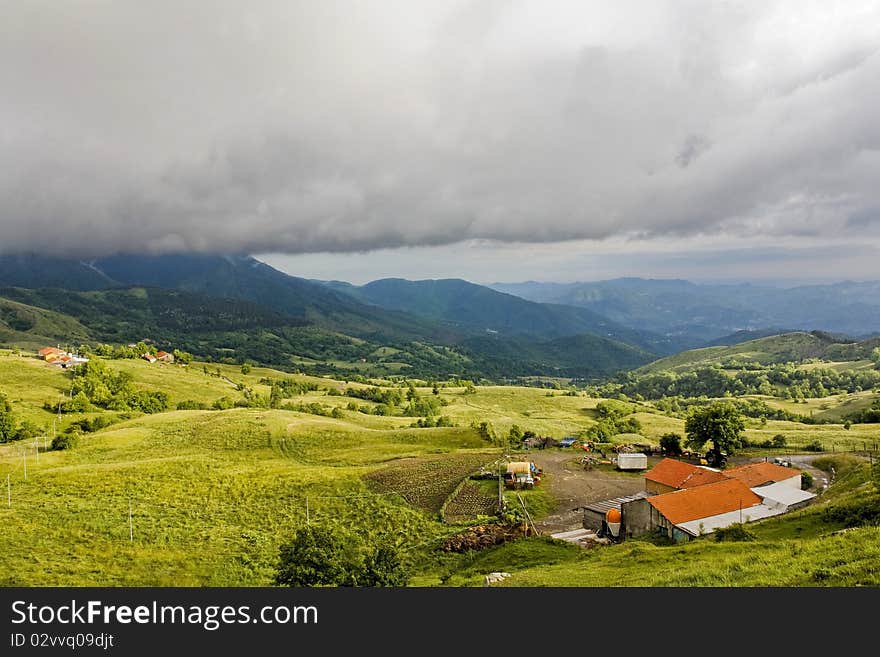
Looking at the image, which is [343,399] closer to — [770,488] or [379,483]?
[379,483]

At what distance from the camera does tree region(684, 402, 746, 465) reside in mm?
71625

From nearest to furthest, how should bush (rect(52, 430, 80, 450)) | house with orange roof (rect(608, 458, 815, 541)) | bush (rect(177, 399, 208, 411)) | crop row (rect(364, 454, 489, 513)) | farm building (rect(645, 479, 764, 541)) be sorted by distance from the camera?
farm building (rect(645, 479, 764, 541)), house with orange roof (rect(608, 458, 815, 541)), crop row (rect(364, 454, 489, 513)), bush (rect(52, 430, 80, 450)), bush (rect(177, 399, 208, 411))

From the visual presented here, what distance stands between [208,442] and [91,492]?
89.3 ft

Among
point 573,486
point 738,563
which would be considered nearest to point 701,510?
point 573,486

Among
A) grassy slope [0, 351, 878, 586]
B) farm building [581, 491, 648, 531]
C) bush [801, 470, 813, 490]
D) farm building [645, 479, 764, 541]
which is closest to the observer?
grassy slope [0, 351, 878, 586]

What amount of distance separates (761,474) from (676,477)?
30.3 feet

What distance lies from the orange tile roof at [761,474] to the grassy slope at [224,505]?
20859mm

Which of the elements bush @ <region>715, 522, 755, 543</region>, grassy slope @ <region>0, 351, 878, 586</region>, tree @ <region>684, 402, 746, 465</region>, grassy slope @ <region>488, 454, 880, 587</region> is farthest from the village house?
tree @ <region>684, 402, 746, 465</region>

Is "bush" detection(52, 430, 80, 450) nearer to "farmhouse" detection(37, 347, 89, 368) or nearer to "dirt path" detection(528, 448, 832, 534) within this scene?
"dirt path" detection(528, 448, 832, 534)

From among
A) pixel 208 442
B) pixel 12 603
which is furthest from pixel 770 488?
pixel 208 442

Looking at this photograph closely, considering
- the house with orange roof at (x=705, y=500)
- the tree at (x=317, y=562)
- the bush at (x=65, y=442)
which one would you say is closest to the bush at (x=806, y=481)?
the house with orange roof at (x=705, y=500)

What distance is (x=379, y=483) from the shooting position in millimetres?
58281

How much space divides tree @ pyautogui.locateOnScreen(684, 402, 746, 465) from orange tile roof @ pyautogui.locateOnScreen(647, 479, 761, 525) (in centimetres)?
2556

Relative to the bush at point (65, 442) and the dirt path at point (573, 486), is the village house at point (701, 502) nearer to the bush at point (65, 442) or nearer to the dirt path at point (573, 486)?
the dirt path at point (573, 486)
